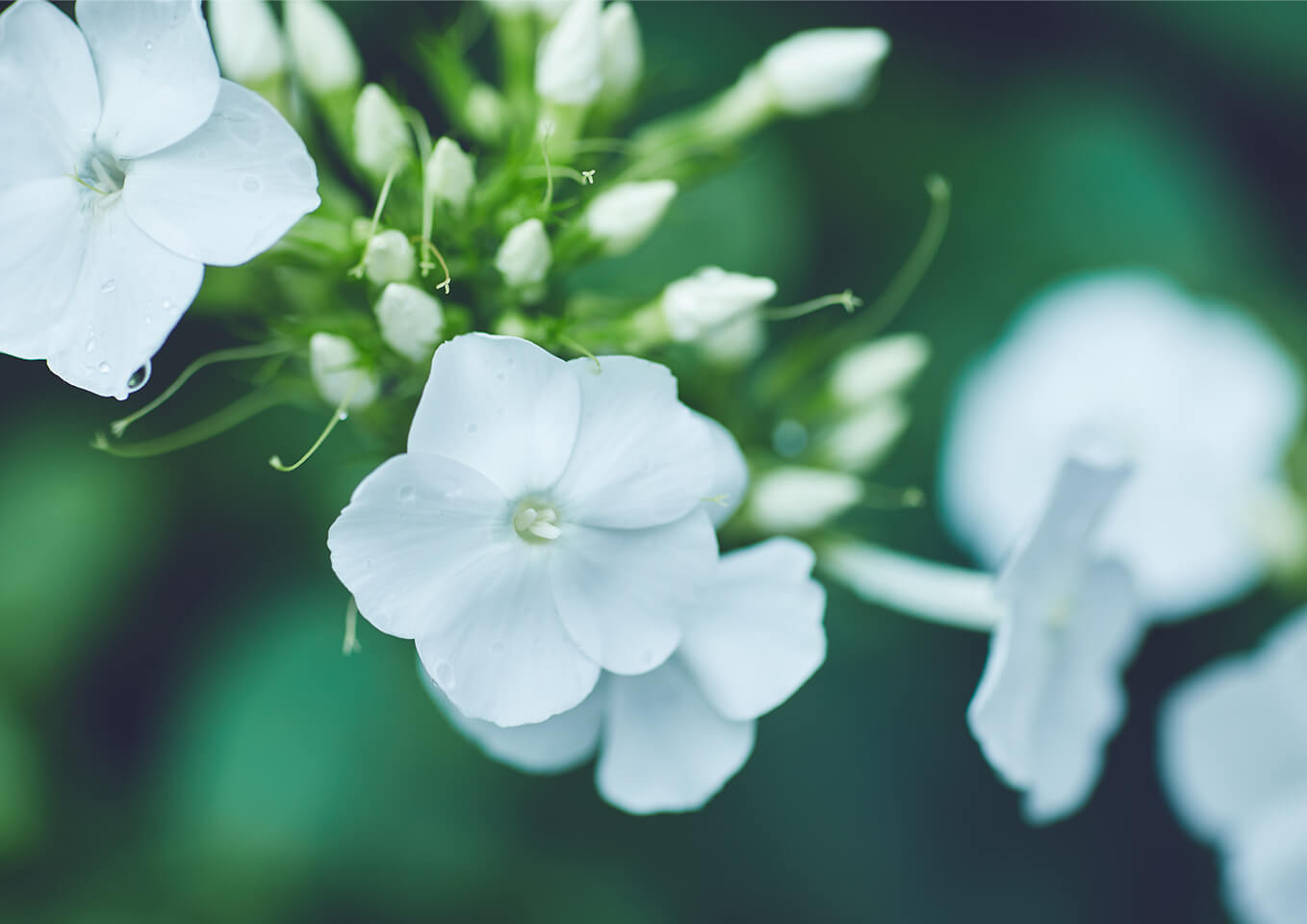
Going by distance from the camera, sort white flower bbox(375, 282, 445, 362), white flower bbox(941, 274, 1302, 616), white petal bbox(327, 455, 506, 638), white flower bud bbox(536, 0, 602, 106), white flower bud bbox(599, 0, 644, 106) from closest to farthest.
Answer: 1. white petal bbox(327, 455, 506, 638)
2. white flower bbox(375, 282, 445, 362)
3. white flower bud bbox(536, 0, 602, 106)
4. white flower bud bbox(599, 0, 644, 106)
5. white flower bbox(941, 274, 1302, 616)

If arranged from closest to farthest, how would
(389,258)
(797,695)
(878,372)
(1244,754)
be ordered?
(389,258), (878,372), (1244,754), (797,695)

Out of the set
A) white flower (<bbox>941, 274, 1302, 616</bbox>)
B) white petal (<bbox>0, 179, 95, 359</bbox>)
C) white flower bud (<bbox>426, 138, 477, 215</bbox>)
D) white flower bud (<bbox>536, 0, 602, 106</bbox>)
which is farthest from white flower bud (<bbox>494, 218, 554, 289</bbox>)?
white flower (<bbox>941, 274, 1302, 616</bbox>)

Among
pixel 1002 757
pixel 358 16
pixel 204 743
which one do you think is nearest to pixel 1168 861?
pixel 1002 757

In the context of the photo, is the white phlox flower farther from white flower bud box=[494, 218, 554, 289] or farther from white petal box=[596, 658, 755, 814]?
white flower bud box=[494, 218, 554, 289]

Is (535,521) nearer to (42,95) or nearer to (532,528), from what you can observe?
(532,528)

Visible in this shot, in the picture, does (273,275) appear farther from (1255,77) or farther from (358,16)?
(1255,77)

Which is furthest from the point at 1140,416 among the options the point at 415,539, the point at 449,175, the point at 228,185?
the point at 228,185
